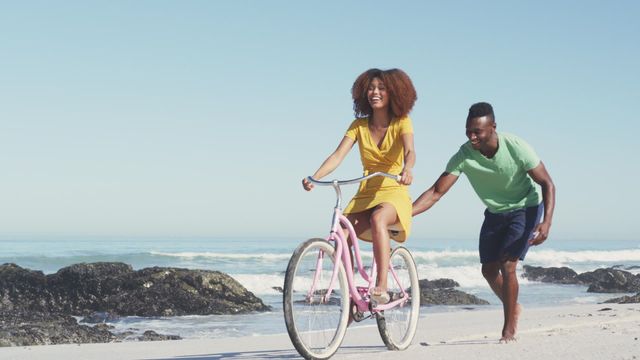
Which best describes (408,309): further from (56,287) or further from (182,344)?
(56,287)

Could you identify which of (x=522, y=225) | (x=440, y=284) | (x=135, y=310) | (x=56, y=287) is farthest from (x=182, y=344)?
(x=440, y=284)

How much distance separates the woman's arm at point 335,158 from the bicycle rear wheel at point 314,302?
75 centimetres

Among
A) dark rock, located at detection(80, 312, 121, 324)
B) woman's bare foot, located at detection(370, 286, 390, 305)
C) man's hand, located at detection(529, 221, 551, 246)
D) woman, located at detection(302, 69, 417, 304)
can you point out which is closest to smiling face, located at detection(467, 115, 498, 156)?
woman, located at detection(302, 69, 417, 304)

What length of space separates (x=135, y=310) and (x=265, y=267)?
57.5 feet

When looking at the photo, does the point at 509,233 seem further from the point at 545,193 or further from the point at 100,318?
the point at 100,318

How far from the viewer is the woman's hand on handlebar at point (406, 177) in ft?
18.1

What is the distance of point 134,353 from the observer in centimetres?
725

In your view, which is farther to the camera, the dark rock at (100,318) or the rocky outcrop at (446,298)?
the rocky outcrop at (446,298)

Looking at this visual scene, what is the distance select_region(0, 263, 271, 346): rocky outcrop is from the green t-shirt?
9.11 meters

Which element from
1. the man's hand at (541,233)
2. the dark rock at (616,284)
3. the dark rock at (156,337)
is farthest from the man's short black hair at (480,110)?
the dark rock at (616,284)

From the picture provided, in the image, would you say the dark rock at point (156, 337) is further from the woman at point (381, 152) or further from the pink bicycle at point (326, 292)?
the woman at point (381, 152)

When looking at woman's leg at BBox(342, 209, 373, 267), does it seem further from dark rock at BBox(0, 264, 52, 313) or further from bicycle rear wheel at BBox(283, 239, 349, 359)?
dark rock at BBox(0, 264, 52, 313)

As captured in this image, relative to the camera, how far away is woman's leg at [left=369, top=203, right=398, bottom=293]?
5535mm

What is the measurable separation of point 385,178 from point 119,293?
1092 cm
